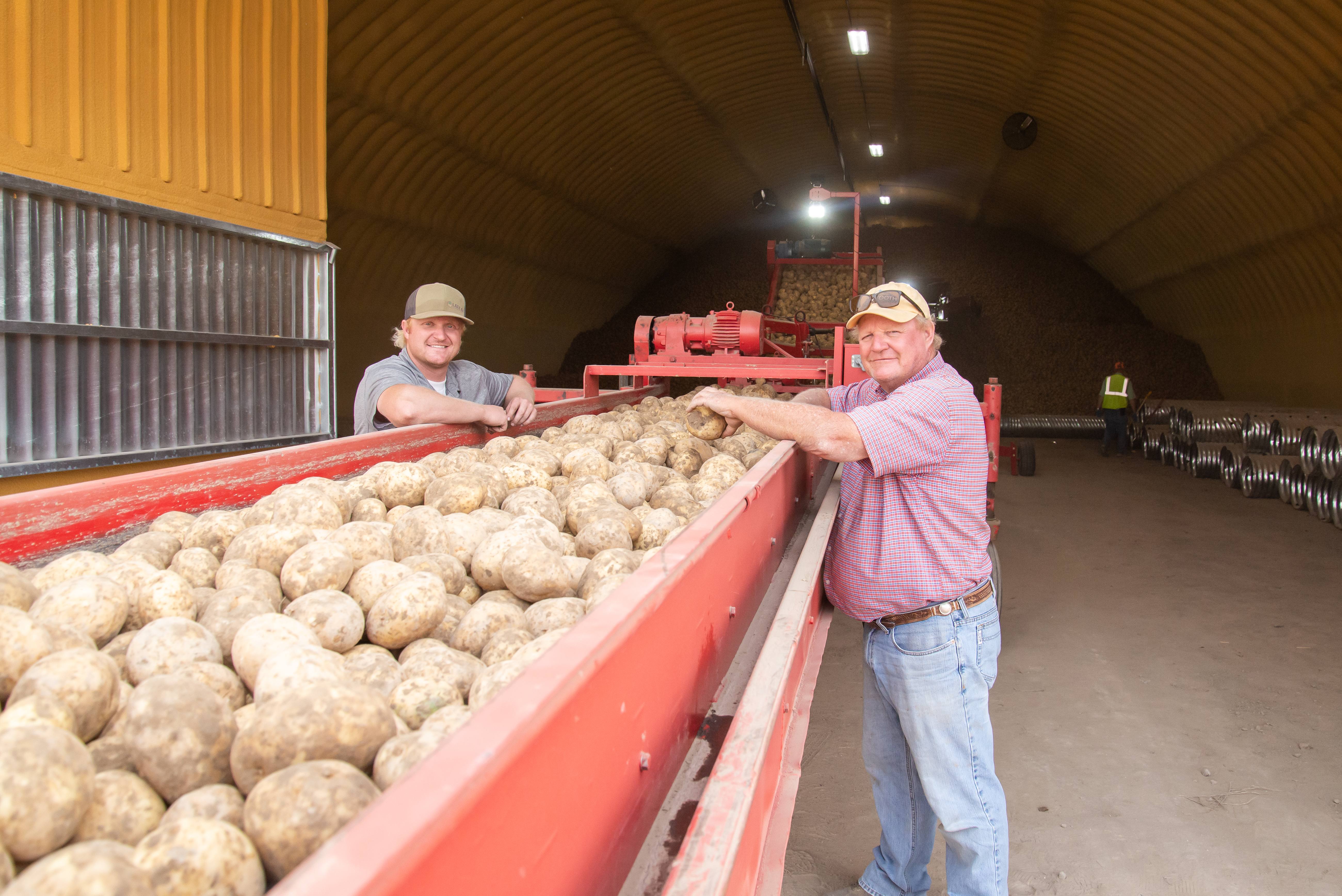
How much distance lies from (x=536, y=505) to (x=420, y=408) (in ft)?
3.98

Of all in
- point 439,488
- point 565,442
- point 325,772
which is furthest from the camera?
point 565,442

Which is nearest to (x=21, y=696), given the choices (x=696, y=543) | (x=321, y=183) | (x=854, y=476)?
(x=696, y=543)

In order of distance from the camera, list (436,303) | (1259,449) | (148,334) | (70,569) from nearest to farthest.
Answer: (70,569)
(436,303)
(148,334)
(1259,449)

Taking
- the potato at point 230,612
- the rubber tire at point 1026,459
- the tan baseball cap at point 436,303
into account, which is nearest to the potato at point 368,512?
the potato at point 230,612

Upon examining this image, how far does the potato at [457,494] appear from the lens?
2.52 meters

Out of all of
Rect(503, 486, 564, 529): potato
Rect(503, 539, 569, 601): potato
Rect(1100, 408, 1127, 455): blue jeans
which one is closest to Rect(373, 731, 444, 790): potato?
Rect(503, 539, 569, 601): potato

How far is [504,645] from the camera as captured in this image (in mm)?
1645

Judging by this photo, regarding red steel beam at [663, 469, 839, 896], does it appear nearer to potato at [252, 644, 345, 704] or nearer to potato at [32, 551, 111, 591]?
potato at [252, 644, 345, 704]

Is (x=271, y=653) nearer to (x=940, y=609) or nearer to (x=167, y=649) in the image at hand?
(x=167, y=649)

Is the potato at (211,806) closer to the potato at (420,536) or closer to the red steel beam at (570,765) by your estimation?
the red steel beam at (570,765)

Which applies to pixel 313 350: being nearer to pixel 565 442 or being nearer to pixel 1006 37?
pixel 565 442

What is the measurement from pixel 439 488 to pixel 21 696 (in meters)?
1.37

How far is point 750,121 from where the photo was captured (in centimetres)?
1575

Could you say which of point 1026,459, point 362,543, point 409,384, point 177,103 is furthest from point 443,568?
point 1026,459
